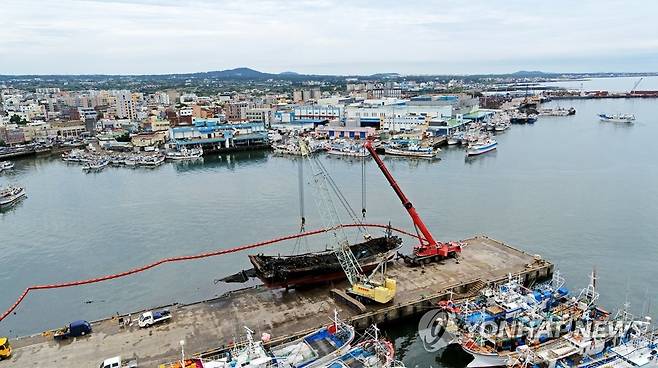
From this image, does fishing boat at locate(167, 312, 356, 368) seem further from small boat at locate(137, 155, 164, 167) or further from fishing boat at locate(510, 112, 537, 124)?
fishing boat at locate(510, 112, 537, 124)

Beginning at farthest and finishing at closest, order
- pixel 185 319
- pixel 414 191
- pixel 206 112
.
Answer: pixel 206 112 < pixel 414 191 < pixel 185 319

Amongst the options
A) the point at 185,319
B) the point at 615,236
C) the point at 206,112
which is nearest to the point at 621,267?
the point at 615,236

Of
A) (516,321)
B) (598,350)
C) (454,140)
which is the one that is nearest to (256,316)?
(516,321)

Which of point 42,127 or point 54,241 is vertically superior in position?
point 42,127

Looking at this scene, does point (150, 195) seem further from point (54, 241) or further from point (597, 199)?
point (597, 199)

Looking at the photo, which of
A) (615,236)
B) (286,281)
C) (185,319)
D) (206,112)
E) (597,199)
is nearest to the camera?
(185,319)

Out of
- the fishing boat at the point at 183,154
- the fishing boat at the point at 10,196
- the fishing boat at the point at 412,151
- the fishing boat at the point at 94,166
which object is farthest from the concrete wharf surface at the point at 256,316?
the fishing boat at the point at 183,154

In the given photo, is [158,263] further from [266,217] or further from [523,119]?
[523,119]
